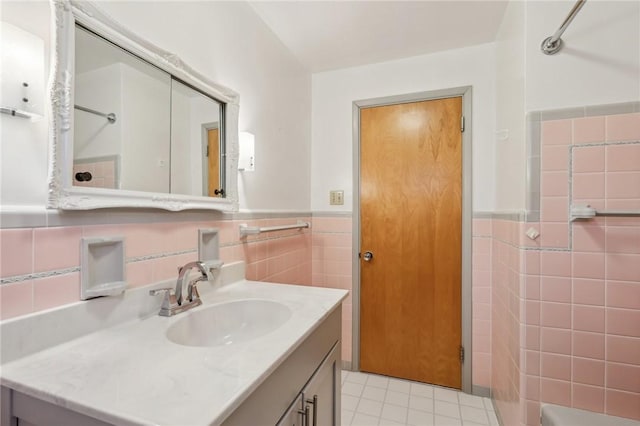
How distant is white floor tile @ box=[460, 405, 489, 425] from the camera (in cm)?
176

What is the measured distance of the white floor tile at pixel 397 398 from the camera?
1904 millimetres

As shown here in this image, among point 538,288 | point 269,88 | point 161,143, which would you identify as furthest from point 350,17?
point 538,288

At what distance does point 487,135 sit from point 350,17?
1142 millimetres

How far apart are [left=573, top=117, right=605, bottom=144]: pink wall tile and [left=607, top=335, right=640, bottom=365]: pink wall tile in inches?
33.3

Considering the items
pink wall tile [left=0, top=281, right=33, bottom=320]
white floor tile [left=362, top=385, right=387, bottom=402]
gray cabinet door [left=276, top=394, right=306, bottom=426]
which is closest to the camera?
pink wall tile [left=0, top=281, right=33, bottom=320]

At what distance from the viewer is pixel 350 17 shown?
1.75 metres

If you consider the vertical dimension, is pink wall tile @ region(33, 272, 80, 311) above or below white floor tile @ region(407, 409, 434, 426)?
above

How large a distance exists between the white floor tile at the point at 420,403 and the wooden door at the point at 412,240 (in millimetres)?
191

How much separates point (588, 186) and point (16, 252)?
198 cm

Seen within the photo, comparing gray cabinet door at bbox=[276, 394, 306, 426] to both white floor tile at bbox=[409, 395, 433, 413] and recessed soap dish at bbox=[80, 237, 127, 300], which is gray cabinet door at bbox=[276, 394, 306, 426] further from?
white floor tile at bbox=[409, 395, 433, 413]

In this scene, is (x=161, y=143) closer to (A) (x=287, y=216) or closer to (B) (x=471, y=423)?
(A) (x=287, y=216)

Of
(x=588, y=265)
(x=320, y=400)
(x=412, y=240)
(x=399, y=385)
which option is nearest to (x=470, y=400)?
(x=399, y=385)

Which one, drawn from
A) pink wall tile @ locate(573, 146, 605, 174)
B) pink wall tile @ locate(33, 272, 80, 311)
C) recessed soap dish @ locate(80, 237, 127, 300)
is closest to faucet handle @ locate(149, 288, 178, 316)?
recessed soap dish @ locate(80, 237, 127, 300)

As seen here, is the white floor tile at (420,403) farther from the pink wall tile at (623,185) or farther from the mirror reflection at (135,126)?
the mirror reflection at (135,126)
